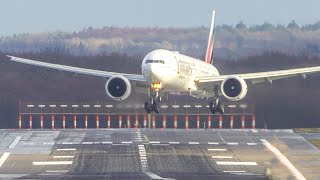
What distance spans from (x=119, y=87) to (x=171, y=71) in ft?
16.6

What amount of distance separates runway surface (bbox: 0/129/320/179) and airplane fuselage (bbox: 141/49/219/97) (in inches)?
154

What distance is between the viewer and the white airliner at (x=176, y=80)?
76938mm

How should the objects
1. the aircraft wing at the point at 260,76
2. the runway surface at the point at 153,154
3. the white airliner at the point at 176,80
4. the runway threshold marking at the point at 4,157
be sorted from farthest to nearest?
1. the aircraft wing at the point at 260,76
2. the white airliner at the point at 176,80
3. the runway threshold marking at the point at 4,157
4. the runway surface at the point at 153,154

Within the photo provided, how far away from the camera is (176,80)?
257 ft

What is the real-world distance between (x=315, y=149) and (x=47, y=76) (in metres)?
36.5

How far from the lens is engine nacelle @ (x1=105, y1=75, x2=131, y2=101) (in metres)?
81.1

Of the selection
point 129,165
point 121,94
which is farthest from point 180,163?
point 121,94

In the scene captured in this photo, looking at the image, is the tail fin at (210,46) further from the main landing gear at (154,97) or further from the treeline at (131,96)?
the main landing gear at (154,97)

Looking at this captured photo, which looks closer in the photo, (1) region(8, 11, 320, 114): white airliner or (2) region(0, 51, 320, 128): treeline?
(1) region(8, 11, 320, 114): white airliner

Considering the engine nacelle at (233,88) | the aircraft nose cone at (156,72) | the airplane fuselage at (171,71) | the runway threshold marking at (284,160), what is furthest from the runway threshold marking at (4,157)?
the runway threshold marking at (284,160)

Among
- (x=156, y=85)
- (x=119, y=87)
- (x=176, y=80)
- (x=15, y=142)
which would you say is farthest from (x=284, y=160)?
(x=15, y=142)

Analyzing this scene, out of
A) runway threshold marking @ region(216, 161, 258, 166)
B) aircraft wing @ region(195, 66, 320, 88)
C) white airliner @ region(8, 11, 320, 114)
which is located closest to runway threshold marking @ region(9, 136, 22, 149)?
white airliner @ region(8, 11, 320, 114)

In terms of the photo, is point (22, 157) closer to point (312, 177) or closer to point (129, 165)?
point (129, 165)

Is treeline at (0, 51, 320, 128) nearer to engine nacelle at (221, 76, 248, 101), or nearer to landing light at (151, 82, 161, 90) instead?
engine nacelle at (221, 76, 248, 101)
